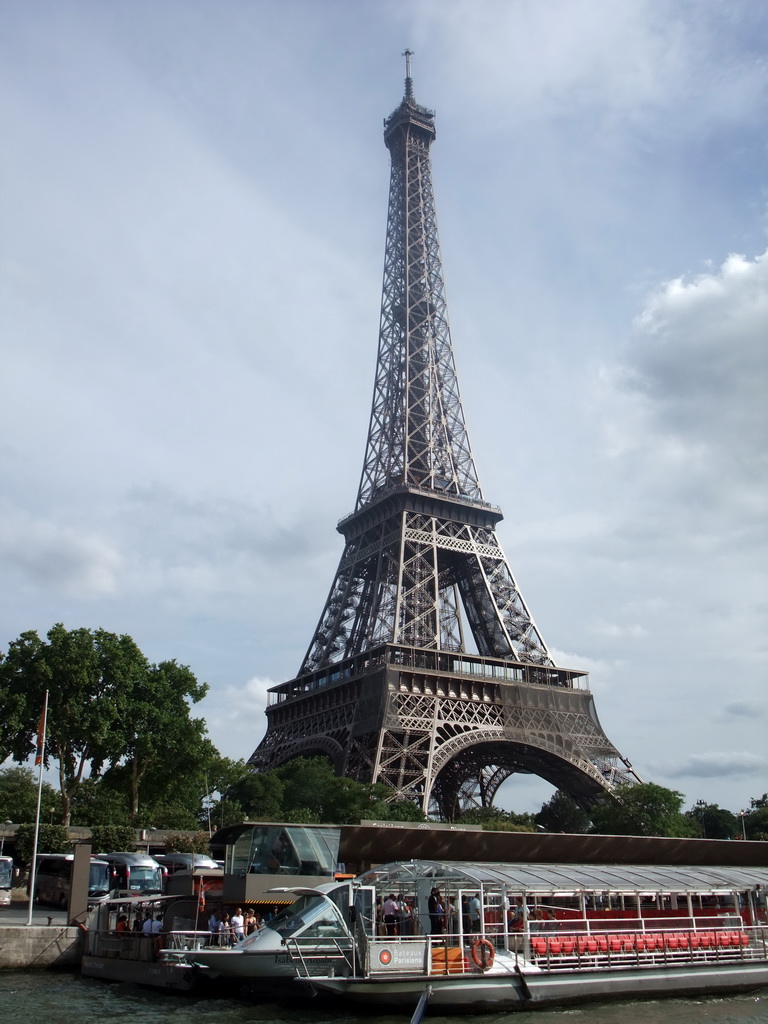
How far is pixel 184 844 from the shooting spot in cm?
4641

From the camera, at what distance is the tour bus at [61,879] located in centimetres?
3650

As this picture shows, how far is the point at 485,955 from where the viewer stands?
2131cm

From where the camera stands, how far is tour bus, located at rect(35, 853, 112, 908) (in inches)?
1437

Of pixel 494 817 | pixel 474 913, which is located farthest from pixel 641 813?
pixel 474 913

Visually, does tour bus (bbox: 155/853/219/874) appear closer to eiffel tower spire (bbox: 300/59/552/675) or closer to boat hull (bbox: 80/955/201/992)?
boat hull (bbox: 80/955/201/992)

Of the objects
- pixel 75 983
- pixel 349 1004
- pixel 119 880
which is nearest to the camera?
pixel 349 1004

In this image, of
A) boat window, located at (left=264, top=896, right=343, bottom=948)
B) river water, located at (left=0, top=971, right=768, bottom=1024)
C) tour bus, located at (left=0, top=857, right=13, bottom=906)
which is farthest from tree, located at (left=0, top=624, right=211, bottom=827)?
boat window, located at (left=264, top=896, right=343, bottom=948)

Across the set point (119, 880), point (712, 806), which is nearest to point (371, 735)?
point (119, 880)

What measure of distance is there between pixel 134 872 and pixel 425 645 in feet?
103

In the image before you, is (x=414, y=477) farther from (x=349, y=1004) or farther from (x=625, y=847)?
(x=349, y=1004)

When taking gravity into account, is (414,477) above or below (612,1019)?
above

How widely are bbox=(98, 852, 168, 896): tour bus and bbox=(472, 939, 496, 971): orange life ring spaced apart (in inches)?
721

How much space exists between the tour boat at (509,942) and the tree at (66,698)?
2756 cm

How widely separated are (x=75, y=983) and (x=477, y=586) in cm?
4920
